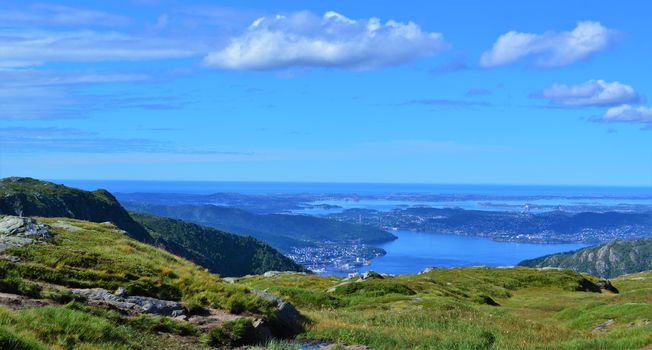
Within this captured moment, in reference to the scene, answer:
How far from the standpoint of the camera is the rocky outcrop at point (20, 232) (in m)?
28.2

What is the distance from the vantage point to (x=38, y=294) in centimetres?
2130

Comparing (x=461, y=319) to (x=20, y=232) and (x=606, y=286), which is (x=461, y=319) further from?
(x=606, y=286)

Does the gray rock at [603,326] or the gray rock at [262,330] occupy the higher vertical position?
the gray rock at [262,330]

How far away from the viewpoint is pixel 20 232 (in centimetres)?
3012

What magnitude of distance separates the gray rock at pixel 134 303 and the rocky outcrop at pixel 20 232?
21.8 feet

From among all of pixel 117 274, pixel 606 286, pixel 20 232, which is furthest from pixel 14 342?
pixel 606 286

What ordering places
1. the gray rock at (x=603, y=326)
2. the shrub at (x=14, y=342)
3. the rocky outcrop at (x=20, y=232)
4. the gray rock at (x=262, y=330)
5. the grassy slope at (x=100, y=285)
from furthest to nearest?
the gray rock at (x=603, y=326) → the rocky outcrop at (x=20, y=232) → the gray rock at (x=262, y=330) → the grassy slope at (x=100, y=285) → the shrub at (x=14, y=342)

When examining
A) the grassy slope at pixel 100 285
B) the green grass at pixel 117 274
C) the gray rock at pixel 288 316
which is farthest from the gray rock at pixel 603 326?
the green grass at pixel 117 274

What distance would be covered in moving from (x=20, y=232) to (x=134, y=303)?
34.1 feet

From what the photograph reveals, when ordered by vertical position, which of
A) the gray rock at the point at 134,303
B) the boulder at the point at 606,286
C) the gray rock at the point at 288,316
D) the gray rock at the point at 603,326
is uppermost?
the gray rock at the point at 134,303

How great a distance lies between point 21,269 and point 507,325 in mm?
21091

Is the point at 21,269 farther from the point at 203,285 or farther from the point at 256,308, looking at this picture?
the point at 256,308

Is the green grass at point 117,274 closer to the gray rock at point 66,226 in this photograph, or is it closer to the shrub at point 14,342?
the gray rock at point 66,226

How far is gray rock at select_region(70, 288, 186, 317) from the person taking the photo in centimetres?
2258
